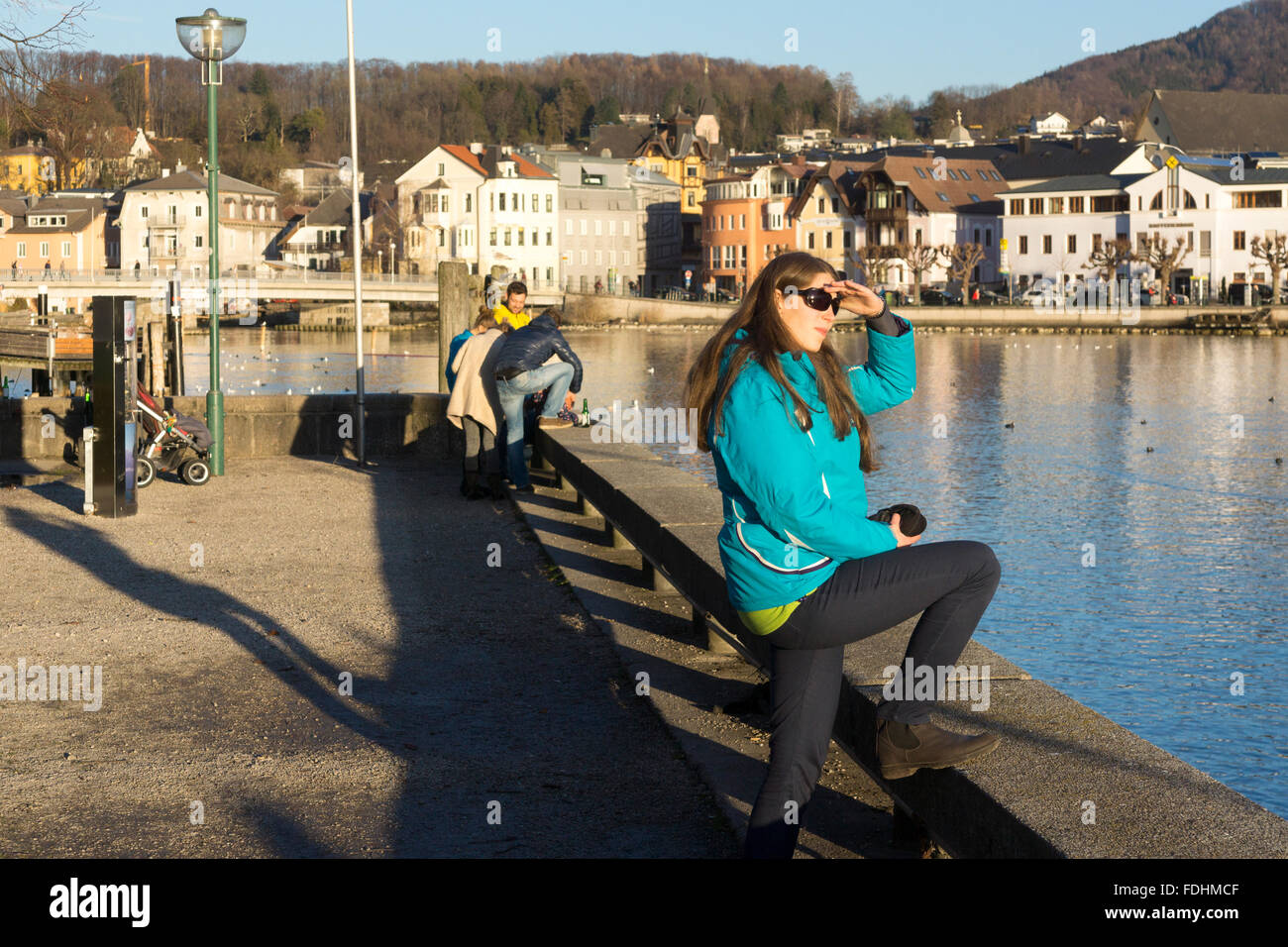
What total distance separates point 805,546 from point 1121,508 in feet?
70.2

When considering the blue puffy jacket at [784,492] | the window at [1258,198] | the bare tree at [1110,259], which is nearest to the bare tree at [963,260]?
the bare tree at [1110,259]

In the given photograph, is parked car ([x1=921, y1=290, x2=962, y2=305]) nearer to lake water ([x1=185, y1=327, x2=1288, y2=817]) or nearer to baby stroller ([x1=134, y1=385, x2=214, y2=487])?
lake water ([x1=185, y1=327, x2=1288, y2=817])

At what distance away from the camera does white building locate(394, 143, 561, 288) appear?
4916 inches

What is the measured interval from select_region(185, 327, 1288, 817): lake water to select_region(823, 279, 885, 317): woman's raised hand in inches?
45.5

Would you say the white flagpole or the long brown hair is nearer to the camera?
the long brown hair

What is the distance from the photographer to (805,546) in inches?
177

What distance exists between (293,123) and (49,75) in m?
176

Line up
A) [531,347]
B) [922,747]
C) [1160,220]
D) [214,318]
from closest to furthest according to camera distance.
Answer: [922,747] → [531,347] → [214,318] → [1160,220]

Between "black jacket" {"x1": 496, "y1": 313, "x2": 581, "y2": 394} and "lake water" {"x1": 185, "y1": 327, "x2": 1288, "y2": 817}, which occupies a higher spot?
"black jacket" {"x1": 496, "y1": 313, "x2": 581, "y2": 394}

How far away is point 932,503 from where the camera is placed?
25578mm

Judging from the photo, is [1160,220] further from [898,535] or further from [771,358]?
[771,358]

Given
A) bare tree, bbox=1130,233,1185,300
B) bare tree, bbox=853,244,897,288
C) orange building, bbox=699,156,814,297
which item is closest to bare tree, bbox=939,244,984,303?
bare tree, bbox=853,244,897,288

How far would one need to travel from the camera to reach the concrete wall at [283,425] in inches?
691

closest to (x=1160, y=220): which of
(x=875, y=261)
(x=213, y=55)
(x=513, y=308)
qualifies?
(x=875, y=261)
